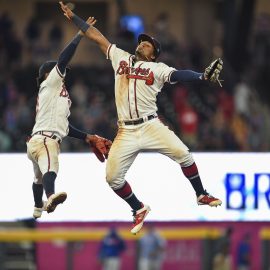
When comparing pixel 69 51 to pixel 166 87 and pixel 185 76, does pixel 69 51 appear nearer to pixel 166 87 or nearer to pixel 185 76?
pixel 185 76

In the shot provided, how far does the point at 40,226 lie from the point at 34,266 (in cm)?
99

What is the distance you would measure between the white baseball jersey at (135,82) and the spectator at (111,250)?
52.0 ft

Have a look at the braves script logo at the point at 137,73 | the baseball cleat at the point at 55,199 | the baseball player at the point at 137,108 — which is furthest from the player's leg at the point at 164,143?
the baseball cleat at the point at 55,199

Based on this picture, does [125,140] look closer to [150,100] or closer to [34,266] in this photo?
[150,100]

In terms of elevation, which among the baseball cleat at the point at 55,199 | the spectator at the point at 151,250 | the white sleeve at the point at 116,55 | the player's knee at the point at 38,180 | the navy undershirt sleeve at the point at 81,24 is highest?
the navy undershirt sleeve at the point at 81,24

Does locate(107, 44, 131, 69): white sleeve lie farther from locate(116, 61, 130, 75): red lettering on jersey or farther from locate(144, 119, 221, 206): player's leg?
locate(144, 119, 221, 206): player's leg

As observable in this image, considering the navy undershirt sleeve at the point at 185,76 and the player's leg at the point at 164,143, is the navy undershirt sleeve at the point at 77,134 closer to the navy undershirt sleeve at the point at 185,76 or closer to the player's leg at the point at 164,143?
the player's leg at the point at 164,143

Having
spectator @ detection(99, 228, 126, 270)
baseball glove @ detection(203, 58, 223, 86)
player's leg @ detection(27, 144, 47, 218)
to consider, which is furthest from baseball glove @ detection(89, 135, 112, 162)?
spectator @ detection(99, 228, 126, 270)

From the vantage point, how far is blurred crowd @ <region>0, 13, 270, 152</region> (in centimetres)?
3509

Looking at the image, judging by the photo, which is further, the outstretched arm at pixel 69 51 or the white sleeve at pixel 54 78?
the white sleeve at pixel 54 78

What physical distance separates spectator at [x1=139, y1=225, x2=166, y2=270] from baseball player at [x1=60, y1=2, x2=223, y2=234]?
53.2 ft

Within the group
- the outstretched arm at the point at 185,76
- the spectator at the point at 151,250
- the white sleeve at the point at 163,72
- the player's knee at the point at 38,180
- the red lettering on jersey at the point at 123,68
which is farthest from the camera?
the spectator at the point at 151,250

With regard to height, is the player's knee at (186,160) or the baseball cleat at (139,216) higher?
the player's knee at (186,160)

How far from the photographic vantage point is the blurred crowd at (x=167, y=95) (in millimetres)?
35094
